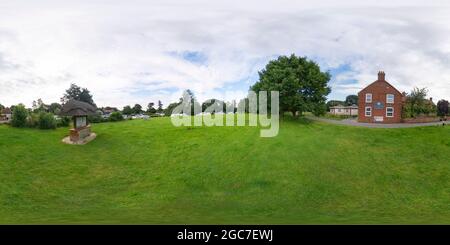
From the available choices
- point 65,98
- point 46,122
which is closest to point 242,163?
point 46,122

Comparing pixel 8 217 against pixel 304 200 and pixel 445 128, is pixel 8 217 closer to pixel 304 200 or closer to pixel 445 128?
pixel 304 200

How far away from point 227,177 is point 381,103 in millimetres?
34854

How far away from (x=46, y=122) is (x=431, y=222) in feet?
120

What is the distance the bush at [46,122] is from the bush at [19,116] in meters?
1.52

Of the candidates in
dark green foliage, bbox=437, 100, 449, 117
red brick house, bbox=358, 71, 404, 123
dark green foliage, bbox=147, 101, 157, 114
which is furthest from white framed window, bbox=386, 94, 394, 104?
dark green foliage, bbox=147, 101, 157, 114

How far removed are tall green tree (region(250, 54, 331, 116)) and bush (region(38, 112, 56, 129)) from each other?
1034 inches

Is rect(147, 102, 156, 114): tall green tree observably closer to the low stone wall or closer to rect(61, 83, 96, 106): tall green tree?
rect(61, 83, 96, 106): tall green tree

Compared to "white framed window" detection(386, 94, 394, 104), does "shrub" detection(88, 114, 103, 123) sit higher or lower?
lower

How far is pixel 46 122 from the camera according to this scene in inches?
1592

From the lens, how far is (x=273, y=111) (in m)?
50.5

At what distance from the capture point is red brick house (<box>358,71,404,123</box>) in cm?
5441

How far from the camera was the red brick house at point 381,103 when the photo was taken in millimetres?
54406

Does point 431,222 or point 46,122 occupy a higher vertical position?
point 46,122

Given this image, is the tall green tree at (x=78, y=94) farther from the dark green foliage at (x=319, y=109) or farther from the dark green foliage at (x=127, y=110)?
the dark green foliage at (x=319, y=109)
